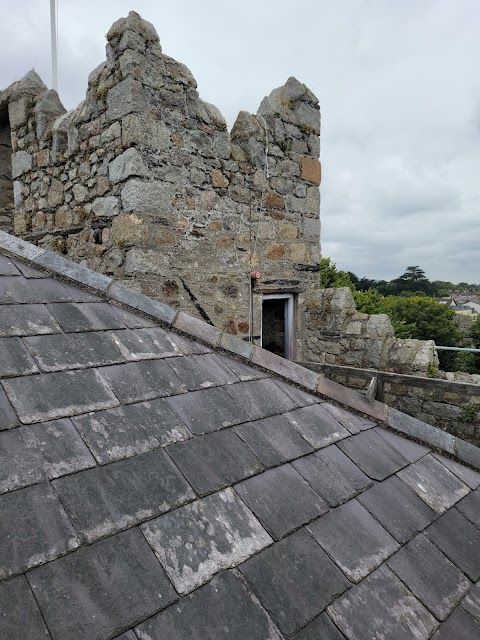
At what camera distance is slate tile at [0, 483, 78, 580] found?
3.01 feet

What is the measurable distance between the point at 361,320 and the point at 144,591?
15.4ft

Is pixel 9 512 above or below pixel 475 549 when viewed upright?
above

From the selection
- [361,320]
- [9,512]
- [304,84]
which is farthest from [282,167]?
[9,512]

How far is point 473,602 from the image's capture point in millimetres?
1329

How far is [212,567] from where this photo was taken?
1.08 meters

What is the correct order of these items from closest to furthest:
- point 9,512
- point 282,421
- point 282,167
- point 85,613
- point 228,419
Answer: point 85,613 → point 9,512 → point 228,419 → point 282,421 → point 282,167

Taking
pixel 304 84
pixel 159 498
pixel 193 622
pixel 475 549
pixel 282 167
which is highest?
pixel 304 84

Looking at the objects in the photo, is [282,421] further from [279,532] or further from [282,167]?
[282,167]

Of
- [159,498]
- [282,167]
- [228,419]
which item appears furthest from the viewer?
[282,167]

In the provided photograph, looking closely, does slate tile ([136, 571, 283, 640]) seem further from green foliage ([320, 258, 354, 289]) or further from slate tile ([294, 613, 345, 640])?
green foliage ([320, 258, 354, 289])

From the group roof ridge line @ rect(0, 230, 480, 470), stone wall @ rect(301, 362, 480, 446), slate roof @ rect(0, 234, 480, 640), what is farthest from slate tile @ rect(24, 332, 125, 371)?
stone wall @ rect(301, 362, 480, 446)

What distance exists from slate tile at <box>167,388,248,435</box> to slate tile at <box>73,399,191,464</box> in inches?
1.7

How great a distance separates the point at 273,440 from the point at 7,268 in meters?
1.55

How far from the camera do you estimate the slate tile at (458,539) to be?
1.47m
